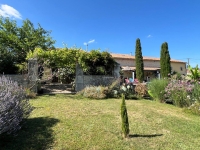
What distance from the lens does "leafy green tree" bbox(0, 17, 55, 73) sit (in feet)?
53.9

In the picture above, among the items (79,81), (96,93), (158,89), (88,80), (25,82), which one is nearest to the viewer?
(158,89)

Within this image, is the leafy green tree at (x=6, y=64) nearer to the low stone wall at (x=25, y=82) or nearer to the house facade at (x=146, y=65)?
the low stone wall at (x=25, y=82)

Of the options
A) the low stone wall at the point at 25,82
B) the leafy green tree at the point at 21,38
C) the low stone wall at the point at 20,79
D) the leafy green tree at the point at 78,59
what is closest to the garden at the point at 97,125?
the low stone wall at the point at 25,82

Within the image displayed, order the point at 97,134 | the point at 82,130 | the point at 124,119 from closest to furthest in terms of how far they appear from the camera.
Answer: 1. the point at 124,119
2. the point at 97,134
3. the point at 82,130

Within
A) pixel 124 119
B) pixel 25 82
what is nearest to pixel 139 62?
pixel 25 82

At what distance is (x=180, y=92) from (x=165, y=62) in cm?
1255

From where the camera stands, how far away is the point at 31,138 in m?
4.00

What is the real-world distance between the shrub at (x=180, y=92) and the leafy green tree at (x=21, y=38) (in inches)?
567

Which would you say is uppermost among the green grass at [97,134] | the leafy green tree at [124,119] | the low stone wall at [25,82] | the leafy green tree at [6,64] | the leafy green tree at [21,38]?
the leafy green tree at [21,38]

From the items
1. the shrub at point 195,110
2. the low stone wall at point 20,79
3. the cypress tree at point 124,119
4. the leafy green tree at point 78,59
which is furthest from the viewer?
the leafy green tree at point 78,59

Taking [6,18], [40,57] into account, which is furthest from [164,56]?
[6,18]

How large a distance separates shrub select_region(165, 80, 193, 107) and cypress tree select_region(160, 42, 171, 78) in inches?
446

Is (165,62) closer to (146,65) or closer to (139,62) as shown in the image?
(139,62)

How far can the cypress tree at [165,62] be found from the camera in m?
20.2
